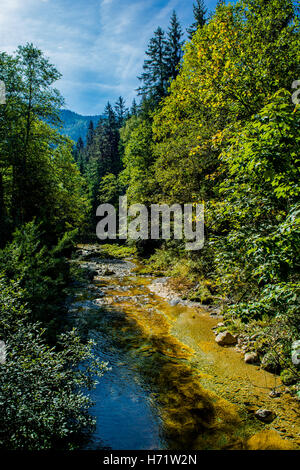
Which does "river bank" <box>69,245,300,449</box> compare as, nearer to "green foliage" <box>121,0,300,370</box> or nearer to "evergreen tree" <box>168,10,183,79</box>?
"green foliage" <box>121,0,300,370</box>

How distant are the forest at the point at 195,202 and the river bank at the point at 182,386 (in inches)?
22.2

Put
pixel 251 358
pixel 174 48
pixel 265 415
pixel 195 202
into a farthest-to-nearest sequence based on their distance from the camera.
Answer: pixel 174 48 < pixel 195 202 < pixel 251 358 < pixel 265 415

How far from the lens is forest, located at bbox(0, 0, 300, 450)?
338cm

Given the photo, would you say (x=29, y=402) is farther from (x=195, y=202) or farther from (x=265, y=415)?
(x=195, y=202)

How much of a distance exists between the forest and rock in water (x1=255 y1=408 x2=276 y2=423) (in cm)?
90

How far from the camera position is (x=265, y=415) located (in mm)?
4012

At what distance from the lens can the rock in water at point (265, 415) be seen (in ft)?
13.1

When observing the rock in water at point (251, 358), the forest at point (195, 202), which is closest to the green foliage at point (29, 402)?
the forest at point (195, 202)

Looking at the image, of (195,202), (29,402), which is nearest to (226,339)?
(29,402)

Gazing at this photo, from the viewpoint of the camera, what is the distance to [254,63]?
6914 mm

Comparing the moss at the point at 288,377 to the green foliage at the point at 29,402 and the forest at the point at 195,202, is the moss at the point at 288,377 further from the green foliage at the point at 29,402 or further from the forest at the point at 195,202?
the green foliage at the point at 29,402

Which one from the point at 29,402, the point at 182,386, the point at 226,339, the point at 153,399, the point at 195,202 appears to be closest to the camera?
the point at 29,402

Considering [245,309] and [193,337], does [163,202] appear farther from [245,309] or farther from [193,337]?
[245,309]

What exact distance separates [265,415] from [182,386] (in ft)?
5.37
